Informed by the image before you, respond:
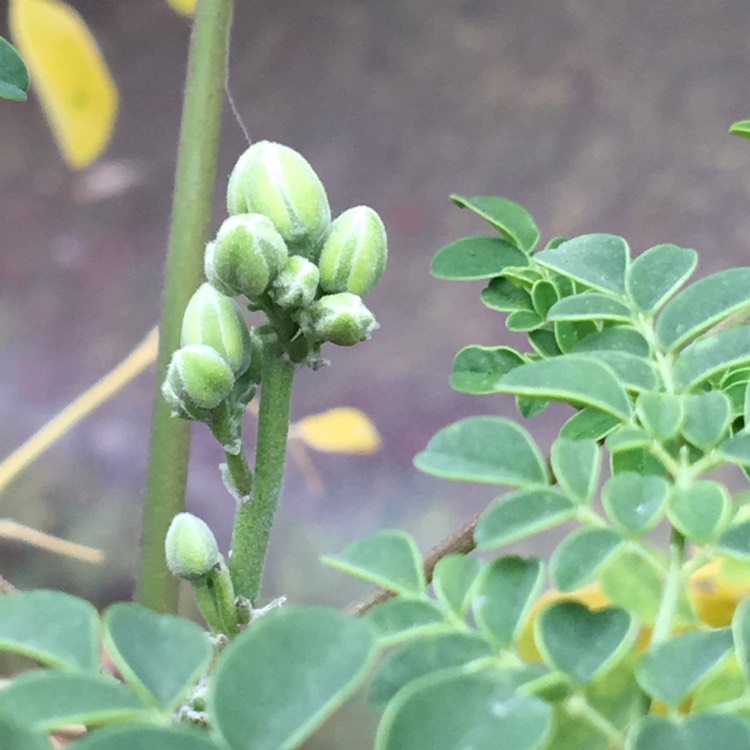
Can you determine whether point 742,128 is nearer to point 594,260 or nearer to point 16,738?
point 594,260

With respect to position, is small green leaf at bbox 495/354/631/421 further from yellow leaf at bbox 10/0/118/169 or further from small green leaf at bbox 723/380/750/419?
yellow leaf at bbox 10/0/118/169

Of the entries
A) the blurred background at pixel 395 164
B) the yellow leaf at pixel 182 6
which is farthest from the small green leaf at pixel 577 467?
the yellow leaf at pixel 182 6

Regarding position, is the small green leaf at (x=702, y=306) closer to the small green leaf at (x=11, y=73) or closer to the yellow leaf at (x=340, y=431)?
the small green leaf at (x=11, y=73)

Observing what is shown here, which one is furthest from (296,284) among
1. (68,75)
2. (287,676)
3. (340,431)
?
(68,75)

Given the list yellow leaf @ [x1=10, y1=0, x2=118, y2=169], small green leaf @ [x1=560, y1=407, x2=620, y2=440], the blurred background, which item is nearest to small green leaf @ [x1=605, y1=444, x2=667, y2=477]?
small green leaf @ [x1=560, y1=407, x2=620, y2=440]

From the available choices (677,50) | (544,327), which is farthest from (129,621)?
(677,50)
